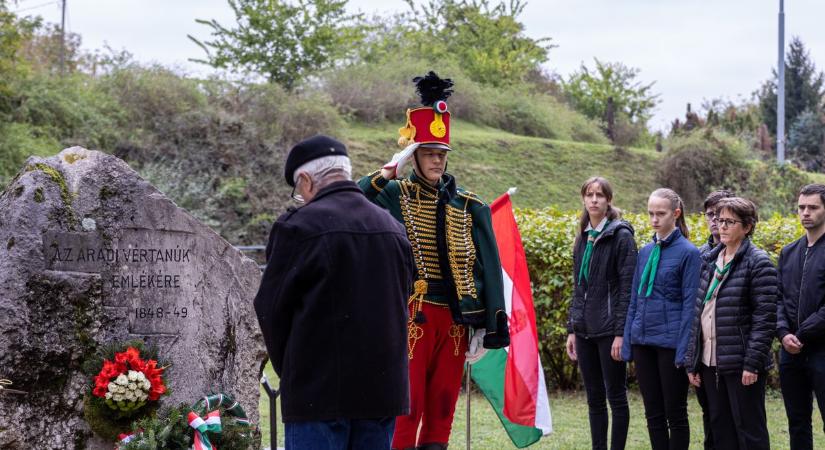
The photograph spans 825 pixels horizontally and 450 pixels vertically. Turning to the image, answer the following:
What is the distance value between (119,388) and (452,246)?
1.92m

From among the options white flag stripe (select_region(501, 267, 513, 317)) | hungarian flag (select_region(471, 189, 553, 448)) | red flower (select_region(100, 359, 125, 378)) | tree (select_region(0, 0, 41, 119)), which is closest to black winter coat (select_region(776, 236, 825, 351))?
hungarian flag (select_region(471, 189, 553, 448))

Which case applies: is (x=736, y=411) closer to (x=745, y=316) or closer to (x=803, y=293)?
(x=745, y=316)

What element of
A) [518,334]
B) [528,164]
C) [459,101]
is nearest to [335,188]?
[518,334]

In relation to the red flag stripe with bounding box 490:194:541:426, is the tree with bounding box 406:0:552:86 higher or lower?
higher

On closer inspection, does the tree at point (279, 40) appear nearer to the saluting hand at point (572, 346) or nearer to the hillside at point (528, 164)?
the hillside at point (528, 164)

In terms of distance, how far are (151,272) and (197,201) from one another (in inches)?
409

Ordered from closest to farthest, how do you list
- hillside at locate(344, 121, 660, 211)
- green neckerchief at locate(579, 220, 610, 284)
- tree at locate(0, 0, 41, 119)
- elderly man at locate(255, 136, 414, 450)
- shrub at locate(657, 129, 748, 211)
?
elderly man at locate(255, 136, 414, 450), green neckerchief at locate(579, 220, 610, 284), tree at locate(0, 0, 41, 119), hillside at locate(344, 121, 660, 211), shrub at locate(657, 129, 748, 211)

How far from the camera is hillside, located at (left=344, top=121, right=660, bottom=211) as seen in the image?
1898cm

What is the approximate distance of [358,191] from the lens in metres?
3.67

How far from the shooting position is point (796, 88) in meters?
39.2

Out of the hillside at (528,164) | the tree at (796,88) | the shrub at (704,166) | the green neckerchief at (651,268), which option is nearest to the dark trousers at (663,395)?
the green neckerchief at (651,268)

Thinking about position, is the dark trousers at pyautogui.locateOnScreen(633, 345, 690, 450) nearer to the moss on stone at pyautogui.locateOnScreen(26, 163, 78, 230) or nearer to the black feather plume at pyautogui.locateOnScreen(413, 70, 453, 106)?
the black feather plume at pyautogui.locateOnScreen(413, 70, 453, 106)

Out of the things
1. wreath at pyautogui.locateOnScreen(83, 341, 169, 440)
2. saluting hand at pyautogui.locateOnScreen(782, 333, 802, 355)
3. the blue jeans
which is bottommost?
wreath at pyautogui.locateOnScreen(83, 341, 169, 440)

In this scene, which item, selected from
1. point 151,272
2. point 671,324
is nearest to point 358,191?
point 151,272
